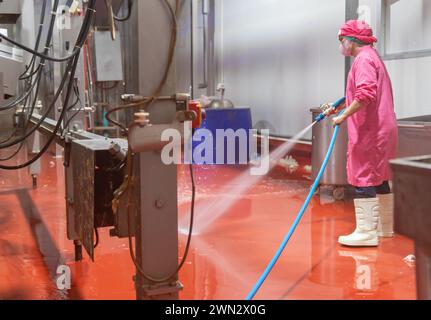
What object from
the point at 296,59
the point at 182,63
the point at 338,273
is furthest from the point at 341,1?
the point at 182,63

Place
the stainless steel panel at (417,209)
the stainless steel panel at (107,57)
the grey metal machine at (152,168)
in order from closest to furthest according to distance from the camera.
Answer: the stainless steel panel at (417,209)
the grey metal machine at (152,168)
the stainless steel panel at (107,57)

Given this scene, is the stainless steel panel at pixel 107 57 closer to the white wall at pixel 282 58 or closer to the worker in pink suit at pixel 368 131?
the worker in pink suit at pixel 368 131

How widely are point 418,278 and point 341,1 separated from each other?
4.15 meters

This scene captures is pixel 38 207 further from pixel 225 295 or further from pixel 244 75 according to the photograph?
pixel 244 75

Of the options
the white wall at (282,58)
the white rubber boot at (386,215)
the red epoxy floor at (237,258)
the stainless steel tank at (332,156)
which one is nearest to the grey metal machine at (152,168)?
the red epoxy floor at (237,258)

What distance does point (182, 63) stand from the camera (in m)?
8.38

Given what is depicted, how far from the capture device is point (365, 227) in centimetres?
285

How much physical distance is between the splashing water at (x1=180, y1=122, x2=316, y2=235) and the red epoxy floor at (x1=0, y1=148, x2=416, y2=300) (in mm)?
60

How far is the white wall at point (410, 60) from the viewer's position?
356cm

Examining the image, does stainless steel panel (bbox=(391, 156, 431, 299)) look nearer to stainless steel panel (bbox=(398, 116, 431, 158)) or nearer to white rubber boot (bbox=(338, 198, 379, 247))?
white rubber boot (bbox=(338, 198, 379, 247))

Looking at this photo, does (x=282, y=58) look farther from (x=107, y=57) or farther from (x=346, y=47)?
(x=107, y=57)

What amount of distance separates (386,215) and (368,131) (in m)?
0.57

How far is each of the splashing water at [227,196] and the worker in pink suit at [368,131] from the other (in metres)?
0.89
